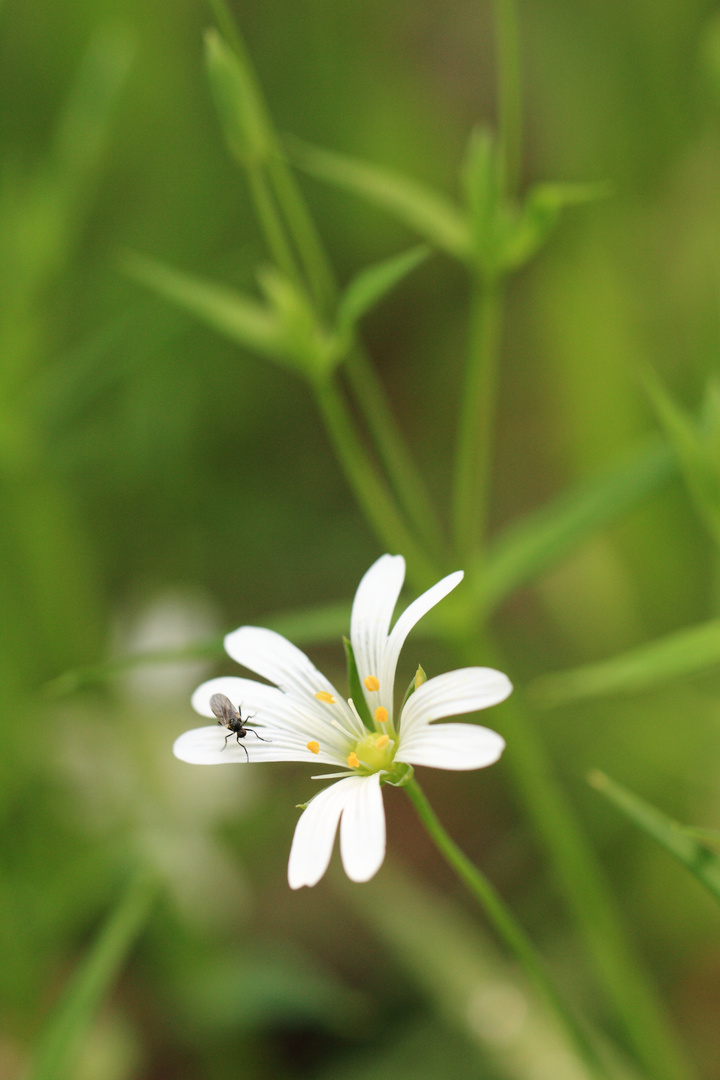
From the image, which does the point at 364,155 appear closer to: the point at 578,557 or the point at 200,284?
the point at 578,557

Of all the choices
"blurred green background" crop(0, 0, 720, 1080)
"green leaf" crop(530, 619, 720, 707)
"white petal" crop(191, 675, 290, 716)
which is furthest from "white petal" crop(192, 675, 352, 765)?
"blurred green background" crop(0, 0, 720, 1080)

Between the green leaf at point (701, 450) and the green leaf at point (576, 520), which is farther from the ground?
the green leaf at point (576, 520)

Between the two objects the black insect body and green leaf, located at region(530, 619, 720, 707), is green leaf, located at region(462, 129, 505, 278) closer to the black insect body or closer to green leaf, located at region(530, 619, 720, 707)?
green leaf, located at region(530, 619, 720, 707)

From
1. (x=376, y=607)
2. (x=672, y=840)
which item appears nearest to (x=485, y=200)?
(x=376, y=607)

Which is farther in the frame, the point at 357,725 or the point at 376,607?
the point at 357,725

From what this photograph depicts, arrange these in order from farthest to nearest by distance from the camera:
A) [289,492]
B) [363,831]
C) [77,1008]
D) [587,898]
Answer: [289,492] → [587,898] → [77,1008] → [363,831]

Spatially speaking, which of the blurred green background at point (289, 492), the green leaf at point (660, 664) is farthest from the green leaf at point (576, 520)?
the blurred green background at point (289, 492)

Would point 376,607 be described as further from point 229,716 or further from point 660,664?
point 660,664

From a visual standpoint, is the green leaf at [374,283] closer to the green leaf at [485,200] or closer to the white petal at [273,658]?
the green leaf at [485,200]
